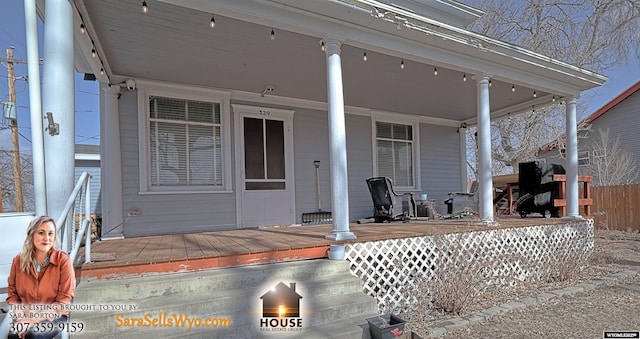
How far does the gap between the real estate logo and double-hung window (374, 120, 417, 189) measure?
4803 mm

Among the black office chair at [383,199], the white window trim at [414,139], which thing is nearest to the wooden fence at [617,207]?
the white window trim at [414,139]

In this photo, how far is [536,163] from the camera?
6551 mm

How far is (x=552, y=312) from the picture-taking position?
351cm

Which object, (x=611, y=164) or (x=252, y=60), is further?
(x=611, y=164)

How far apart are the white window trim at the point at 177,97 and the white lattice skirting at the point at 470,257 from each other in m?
3.11

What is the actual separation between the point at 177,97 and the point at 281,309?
4.06 meters

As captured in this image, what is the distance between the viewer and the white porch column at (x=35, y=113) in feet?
8.01

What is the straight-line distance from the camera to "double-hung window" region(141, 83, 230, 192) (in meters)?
5.21

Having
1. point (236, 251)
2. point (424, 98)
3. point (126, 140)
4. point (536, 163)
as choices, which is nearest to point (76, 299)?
point (236, 251)

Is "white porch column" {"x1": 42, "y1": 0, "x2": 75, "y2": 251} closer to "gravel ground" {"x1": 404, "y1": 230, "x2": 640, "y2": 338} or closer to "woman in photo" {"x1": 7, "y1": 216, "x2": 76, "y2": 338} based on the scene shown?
"woman in photo" {"x1": 7, "y1": 216, "x2": 76, "y2": 338}

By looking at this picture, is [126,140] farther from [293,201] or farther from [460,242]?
[460,242]

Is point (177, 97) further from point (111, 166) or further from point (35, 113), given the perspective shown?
point (35, 113)

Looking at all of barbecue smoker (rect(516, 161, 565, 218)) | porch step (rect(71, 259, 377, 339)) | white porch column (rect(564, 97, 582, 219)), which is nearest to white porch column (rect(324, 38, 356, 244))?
porch step (rect(71, 259, 377, 339))

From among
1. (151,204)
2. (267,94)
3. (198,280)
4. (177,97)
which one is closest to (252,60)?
(267,94)
